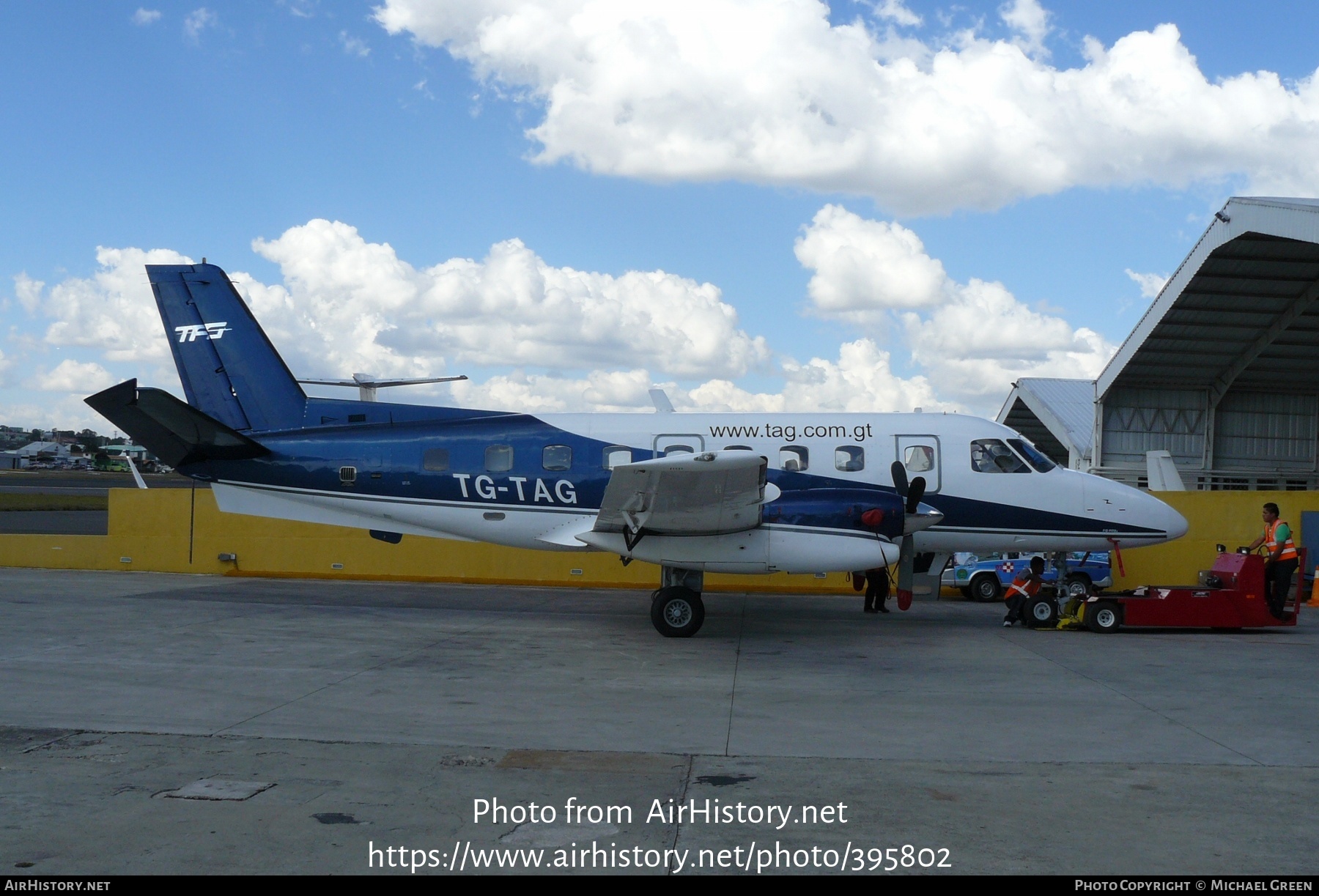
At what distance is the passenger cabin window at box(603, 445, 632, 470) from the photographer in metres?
14.5

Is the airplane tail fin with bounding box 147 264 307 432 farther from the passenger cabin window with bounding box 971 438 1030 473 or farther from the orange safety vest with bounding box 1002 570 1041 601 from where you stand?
the orange safety vest with bounding box 1002 570 1041 601

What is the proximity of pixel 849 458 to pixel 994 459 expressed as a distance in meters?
2.16

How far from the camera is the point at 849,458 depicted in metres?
14.4

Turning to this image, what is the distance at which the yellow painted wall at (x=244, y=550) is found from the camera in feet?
66.5

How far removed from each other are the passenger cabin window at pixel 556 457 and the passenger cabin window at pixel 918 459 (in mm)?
4959

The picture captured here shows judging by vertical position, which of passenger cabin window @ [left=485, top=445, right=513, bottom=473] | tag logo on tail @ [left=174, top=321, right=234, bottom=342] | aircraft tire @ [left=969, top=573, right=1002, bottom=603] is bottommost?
aircraft tire @ [left=969, top=573, right=1002, bottom=603]

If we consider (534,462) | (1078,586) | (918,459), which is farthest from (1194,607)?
(534,462)

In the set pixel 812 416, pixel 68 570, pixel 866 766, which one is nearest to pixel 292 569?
pixel 68 570

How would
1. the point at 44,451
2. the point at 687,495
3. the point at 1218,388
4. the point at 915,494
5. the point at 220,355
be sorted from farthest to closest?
the point at 44,451, the point at 1218,388, the point at 220,355, the point at 915,494, the point at 687,495

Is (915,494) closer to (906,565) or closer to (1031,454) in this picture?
(906,565)

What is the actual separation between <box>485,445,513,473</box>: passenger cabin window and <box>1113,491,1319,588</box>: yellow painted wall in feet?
41.4

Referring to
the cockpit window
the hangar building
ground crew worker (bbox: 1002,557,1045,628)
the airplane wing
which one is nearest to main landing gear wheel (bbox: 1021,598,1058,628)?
ground crew worker (bbox: 1002,557,1045,628)

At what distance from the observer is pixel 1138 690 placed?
32.4 feet
